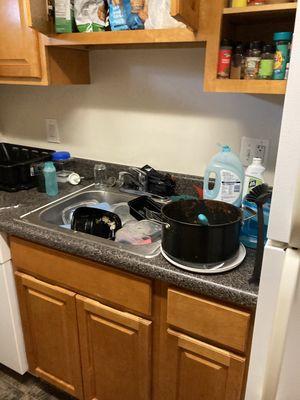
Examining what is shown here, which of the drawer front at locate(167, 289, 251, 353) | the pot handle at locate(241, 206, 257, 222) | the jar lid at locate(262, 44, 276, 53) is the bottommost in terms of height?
the drawer front at locate(167, 289, 251, 353)

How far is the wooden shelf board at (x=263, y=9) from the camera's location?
35.2 inches

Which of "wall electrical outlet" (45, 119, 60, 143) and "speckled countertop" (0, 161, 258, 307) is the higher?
"wall electrical outlet" (45, 119, 60, 143)

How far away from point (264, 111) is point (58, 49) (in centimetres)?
A: 88

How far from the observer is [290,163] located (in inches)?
22.9

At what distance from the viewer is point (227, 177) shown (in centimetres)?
118

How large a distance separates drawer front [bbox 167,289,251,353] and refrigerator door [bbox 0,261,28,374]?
28.0 inches

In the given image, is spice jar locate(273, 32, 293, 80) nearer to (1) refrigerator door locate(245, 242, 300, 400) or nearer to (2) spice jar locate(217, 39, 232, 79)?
(2) spice jar locate(217, 39, 232, 79)

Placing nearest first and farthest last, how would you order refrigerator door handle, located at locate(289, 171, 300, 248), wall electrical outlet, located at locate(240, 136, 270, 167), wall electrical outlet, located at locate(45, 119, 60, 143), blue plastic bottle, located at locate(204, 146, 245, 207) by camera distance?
1. refrigerator door handle, located at locate(289, 171, 300, 248)
2. blue plastic bottle, located at locate(204, 146, 245, 207)
3. wall electrical outlet, located at locate(240, 136, 270, 167)
4. wall electrical outlet, located at locate(45, 119, 60, 143)

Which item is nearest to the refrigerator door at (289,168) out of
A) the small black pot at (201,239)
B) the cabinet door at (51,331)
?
the small black pot at (201,239)

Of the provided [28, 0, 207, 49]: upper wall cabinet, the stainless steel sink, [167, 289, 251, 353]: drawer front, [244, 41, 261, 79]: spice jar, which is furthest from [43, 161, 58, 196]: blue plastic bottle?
[244, 41, 261, 79]: spice jar

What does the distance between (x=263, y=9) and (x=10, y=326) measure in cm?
149

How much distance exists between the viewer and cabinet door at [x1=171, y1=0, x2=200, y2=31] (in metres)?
0.88

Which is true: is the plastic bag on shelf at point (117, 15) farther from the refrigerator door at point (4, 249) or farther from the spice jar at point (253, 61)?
the refrigerator door at point (4, 249)

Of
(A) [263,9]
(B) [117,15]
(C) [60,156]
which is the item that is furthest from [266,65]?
(C) [60,156]
